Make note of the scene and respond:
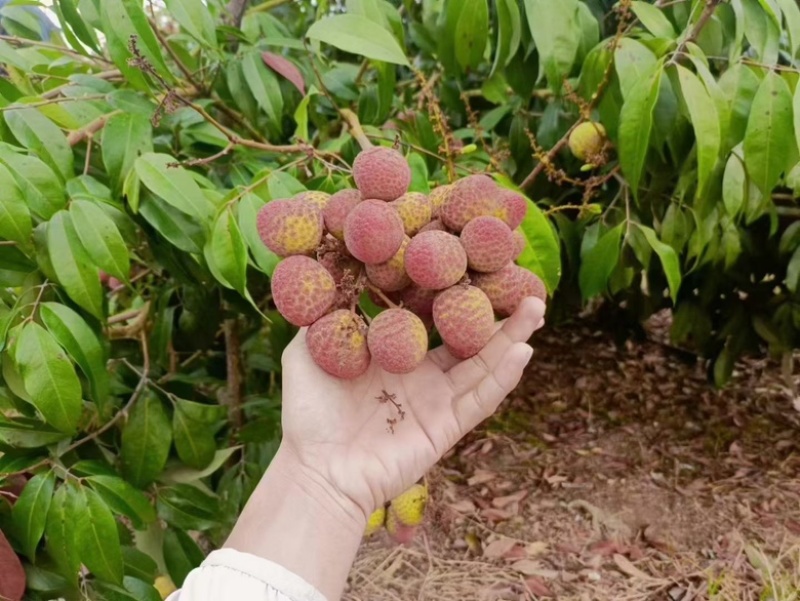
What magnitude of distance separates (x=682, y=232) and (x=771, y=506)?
104 centimetres

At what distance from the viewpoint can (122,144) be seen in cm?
100

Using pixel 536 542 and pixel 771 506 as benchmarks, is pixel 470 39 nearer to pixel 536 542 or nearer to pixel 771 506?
pixel 536 542

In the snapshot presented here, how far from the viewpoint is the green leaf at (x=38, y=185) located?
91 centimetres

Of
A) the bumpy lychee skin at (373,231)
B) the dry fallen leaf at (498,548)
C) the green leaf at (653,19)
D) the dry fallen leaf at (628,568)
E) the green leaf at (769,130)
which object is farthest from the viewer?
the dry fallen leaf at (498,548)

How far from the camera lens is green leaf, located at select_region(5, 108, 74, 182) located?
964 millimetres

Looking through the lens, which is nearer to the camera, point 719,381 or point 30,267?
point 30,267

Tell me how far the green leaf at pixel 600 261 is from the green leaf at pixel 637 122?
220mm

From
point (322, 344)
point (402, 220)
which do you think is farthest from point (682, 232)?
point (322, 344)

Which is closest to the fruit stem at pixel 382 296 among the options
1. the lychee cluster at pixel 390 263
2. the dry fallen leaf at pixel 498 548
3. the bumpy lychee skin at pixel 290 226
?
the lychee cluster at pixel 390 263

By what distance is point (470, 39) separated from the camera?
1.18 m

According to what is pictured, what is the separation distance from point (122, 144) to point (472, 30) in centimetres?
65

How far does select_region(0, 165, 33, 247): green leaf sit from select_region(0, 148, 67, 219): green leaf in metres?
0.04

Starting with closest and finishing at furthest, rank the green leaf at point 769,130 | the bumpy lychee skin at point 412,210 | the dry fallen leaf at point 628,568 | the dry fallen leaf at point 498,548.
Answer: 1. the bumpy lychee skin at point 412,210
2. the green leaf at point 769,130
3. the dry fallen leaf at point 628,568
4. the dry fallen leaf at point 498,548

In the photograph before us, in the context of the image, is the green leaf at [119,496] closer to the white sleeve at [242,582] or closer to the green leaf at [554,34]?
the white sleeve at [242,582]
